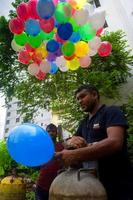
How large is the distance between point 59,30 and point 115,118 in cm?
241

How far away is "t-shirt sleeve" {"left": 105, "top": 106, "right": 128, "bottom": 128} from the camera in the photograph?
2.14m

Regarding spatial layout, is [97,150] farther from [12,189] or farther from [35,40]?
[12,189]

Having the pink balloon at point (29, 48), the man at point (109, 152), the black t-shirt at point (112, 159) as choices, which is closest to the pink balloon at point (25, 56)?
the pink balloon at point (29, 48)

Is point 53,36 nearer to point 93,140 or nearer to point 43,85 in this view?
point 93,140

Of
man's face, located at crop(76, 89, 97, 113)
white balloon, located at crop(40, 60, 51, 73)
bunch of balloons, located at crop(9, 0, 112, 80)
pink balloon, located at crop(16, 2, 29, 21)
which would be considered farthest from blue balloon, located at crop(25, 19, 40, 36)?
man's face, located at crop(76, 89, 97, 113)

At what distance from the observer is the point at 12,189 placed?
6145 mm

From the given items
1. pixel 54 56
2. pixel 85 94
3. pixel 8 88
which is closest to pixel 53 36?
pixel 54 56

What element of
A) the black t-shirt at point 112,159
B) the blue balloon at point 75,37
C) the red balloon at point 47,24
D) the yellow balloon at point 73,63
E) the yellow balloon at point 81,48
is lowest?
the black t-shirt at point 112,159

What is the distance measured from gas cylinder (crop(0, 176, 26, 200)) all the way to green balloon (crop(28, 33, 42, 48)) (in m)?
3.24

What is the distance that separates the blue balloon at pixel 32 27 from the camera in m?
4.29

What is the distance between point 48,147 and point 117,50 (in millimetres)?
9537

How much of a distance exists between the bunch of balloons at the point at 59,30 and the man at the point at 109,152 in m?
2.15

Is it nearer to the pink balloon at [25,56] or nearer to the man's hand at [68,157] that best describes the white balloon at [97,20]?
the pink balloon at [25,56]

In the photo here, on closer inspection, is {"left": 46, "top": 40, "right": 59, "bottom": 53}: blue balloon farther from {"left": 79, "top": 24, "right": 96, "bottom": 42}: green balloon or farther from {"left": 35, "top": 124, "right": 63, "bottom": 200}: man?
{"left": 35, "top": 124, "right": 63, "bottom": 200}: man
